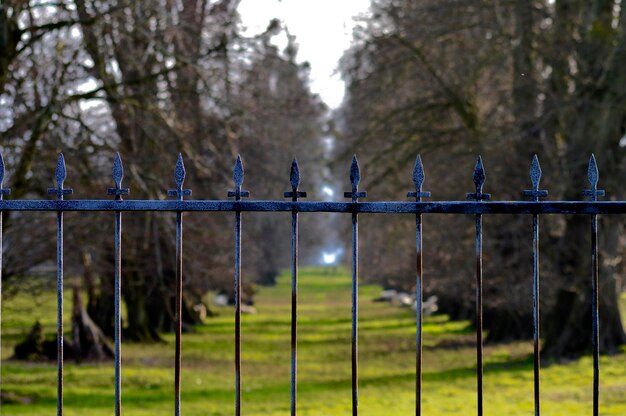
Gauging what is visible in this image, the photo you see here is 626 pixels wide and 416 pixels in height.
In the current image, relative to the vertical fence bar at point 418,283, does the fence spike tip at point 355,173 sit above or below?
above

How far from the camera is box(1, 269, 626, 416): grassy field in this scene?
14.9m

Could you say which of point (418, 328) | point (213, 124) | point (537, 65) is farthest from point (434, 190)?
point (418, 328)

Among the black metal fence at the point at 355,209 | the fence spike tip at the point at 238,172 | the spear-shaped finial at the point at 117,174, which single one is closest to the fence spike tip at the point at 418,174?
the black metal fence at the point at 355,209

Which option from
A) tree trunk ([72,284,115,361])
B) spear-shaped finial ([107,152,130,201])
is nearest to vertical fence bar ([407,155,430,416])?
spear-shaped finial ([107,152,130,201])

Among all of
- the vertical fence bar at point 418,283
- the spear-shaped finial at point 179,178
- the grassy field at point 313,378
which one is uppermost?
the spear-shaped finial at point 179,178

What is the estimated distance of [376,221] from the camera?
27.4 m

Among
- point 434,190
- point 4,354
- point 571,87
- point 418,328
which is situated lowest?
point 4,354

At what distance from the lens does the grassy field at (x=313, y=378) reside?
1489 cm

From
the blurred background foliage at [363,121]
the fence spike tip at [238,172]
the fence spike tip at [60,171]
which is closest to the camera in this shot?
the fence spike tip at [238,172]

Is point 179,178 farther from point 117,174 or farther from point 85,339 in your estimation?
point 85,339

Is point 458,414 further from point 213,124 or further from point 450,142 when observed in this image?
point 450,142

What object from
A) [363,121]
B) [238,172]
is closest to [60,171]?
[238,172]

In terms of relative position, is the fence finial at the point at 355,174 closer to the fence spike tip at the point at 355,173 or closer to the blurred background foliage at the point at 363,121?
the fence spike tip at the point at 355,173

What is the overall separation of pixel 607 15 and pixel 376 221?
9480mm
